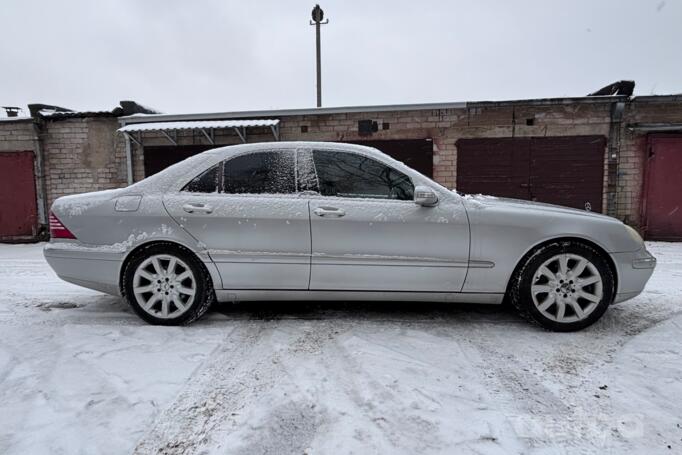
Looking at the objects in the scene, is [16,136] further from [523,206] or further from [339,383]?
[523,206]

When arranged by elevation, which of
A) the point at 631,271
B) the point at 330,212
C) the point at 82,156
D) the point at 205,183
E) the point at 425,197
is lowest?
the point at 631,271

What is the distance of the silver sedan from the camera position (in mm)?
2992

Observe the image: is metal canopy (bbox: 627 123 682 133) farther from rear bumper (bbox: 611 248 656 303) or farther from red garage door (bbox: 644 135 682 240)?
rear bumper (bbox: 611 248 656 303)

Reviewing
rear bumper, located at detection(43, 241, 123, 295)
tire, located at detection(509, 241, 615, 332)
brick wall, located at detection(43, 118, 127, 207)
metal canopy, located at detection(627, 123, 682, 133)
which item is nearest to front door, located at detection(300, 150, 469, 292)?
tire, located at detection(509, 241, 615, 332)

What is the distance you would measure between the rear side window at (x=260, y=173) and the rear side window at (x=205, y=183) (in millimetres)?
82

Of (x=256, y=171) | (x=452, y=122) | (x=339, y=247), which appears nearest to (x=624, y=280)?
(x=339, y=247)

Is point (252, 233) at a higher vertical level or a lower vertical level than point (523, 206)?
lower

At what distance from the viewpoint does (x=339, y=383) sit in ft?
7.35

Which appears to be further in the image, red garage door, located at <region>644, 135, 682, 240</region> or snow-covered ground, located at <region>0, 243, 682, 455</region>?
red garage door, located at <region>644, 135, 682, 240</region>

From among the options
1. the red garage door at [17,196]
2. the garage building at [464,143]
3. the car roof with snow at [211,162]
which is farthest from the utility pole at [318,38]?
the car roof with snow at [211,162]

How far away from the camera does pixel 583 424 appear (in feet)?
6.15

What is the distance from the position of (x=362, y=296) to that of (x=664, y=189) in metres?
8.55

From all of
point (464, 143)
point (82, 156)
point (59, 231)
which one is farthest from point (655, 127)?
point (82, 156)

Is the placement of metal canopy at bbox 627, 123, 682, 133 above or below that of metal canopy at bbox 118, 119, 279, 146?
below
